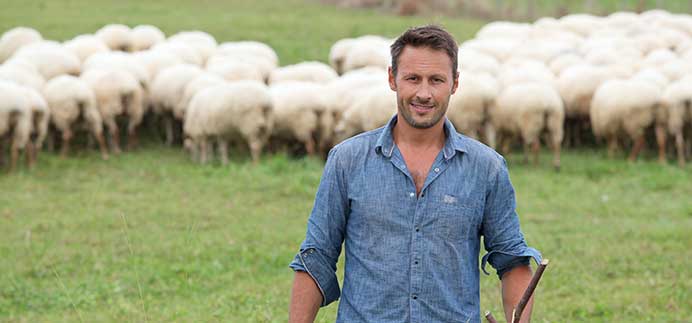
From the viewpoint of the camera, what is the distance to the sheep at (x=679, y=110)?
13344mm

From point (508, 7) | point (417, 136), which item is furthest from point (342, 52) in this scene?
point (417, 136)

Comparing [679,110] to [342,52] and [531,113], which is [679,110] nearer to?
[531,113]

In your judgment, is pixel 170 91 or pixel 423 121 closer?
pixel 423 121

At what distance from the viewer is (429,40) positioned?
3.21 meters

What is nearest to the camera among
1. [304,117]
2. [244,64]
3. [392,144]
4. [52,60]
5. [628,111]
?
[392,144]

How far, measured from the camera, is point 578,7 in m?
32.7

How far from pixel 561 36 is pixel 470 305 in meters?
17.4

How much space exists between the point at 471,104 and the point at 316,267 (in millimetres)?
10204

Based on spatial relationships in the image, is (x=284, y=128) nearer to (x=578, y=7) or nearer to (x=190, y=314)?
(x=190, y=314)

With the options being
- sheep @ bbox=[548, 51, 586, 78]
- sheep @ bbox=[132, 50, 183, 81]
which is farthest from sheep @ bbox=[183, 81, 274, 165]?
sheep @ bbox=[548, 51, 586, 78]

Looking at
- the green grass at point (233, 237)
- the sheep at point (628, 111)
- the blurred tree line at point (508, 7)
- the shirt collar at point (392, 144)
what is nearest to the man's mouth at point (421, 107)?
the shirt collar at point (392, 144)

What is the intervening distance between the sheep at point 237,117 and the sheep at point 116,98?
129 centimetres

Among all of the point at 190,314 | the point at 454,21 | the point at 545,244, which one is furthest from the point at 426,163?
the point at 454,21

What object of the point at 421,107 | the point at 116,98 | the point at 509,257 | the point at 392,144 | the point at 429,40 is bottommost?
the point at 116,98
